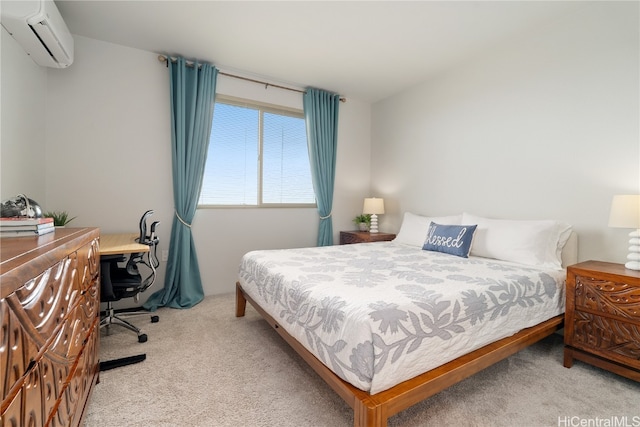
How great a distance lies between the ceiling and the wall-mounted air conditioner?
33 cm

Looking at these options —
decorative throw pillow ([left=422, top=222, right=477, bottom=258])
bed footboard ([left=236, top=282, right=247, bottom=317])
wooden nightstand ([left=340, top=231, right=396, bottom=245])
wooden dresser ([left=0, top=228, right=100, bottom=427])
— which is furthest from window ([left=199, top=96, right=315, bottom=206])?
wooden dresser ([left=0, top=228, right=100, bottom=427])

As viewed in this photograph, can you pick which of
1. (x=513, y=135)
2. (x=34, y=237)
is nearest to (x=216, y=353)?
(x=34, y=237)

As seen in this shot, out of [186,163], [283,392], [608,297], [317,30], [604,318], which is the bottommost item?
[283,392]

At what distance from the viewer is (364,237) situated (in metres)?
3.86

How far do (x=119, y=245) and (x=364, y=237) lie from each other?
2669mm

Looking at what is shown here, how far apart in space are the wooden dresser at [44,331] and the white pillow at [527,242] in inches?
112

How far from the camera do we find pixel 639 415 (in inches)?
59.7

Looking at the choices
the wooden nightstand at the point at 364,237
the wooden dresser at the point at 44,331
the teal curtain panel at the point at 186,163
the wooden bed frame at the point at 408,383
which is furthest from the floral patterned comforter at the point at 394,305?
the wooden nightstand at the point at 364,237

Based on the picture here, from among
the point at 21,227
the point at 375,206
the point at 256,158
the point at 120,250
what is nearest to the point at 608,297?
the point at 375,206

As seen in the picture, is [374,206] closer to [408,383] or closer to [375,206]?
[375,206]

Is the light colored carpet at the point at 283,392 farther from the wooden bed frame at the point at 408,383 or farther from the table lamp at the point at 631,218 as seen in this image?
the table lamp at the point at 631,218

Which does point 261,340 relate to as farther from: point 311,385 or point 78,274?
point 78,274

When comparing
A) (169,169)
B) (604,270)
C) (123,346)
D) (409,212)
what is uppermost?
(169,169)

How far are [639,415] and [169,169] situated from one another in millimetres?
4015
